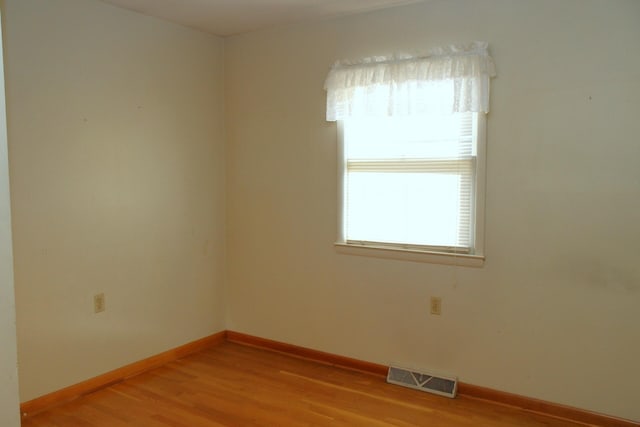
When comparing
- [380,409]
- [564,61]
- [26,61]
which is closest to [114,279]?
[26,61]

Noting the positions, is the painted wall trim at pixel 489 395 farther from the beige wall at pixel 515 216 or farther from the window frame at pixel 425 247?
the window frame at pixel 425 247

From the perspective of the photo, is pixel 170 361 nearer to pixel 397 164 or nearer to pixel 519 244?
pixel 397 164

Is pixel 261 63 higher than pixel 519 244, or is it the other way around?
pixel 261 63

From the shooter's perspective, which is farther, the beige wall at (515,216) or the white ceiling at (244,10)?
the white ceiling at (244,10)

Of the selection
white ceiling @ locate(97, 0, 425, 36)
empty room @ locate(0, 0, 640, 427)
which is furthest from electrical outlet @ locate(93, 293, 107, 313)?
white ceiling @ locate(97, 0, 425, 36)

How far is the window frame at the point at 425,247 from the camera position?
8.91 feet

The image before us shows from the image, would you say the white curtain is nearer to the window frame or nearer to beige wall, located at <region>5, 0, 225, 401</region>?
the window frame

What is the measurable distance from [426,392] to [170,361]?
1.80m

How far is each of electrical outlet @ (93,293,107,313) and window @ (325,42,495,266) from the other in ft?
5.18

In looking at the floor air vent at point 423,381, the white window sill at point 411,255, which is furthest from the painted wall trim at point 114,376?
the floor air vent at point 423,381

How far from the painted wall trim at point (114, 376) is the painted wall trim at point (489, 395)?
0.40 meters

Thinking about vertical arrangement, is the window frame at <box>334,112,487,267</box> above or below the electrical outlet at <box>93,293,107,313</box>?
above

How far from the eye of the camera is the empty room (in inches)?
97.7

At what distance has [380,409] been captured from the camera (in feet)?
8.80
